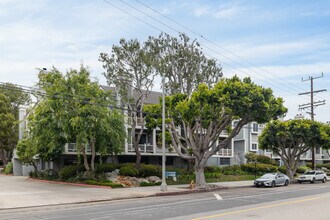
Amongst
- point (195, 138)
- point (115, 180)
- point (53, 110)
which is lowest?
point (115, 180)

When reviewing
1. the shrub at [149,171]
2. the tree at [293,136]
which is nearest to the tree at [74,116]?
the shrub at [149,171]

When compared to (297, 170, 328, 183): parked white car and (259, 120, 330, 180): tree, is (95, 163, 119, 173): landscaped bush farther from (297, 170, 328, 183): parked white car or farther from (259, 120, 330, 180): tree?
(297, 170, 328, 183): parked white car

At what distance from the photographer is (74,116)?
30859 millimetres

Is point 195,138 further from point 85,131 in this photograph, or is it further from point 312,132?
point 312,132

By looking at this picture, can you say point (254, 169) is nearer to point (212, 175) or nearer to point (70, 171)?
point (212, 175)

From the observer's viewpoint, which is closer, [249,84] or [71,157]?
[249,84]

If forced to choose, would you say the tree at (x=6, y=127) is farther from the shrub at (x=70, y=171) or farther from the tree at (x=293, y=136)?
the tree at (x=293, y=136)

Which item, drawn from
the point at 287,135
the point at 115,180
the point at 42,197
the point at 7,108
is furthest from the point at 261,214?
the point at 7,108

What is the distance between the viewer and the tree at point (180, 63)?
3712 cm

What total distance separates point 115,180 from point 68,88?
28.9ft

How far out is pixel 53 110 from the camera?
31.5 m

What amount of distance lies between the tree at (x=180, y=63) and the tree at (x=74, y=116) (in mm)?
7010

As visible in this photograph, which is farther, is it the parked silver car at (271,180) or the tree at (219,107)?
the parked silver car at (271,180)

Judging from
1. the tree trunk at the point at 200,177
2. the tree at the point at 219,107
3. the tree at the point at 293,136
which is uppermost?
the tree at the point at 219,107
